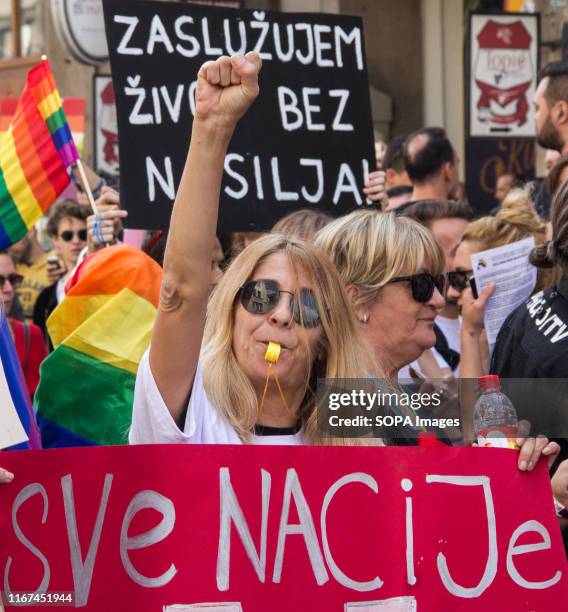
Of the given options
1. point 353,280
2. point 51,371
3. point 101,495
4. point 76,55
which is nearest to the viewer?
point 101,495

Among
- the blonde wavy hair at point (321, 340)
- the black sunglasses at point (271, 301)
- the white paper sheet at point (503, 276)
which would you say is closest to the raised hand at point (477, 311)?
the white paper sheet at point (503, 276)

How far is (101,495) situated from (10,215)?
8.01ft

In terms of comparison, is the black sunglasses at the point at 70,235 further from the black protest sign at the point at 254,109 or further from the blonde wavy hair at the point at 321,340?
the blonde wavy hair at the point at 321,340

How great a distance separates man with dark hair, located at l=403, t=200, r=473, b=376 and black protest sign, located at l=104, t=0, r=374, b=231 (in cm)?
55

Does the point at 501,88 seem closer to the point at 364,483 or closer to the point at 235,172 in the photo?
the point at 235,172

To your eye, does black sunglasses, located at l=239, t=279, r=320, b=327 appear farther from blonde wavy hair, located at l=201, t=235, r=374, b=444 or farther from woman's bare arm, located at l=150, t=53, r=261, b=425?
woman's bare arm, located at l=150, t=53, r=261, b=425

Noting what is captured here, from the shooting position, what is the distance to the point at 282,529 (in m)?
2.77

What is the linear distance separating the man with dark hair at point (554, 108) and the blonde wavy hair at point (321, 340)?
2619 millimetres

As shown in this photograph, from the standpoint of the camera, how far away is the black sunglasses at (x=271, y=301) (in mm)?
3029

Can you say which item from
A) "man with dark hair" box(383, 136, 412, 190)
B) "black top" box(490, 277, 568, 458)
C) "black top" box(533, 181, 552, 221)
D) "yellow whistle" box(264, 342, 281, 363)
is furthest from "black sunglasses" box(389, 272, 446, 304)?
"man with dark hair" box(383, 136, 412, 190)

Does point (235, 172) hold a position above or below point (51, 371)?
above

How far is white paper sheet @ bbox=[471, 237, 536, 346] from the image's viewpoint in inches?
184

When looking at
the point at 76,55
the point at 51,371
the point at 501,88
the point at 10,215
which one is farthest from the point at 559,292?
the point at 76,55

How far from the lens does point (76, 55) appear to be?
12.1m
